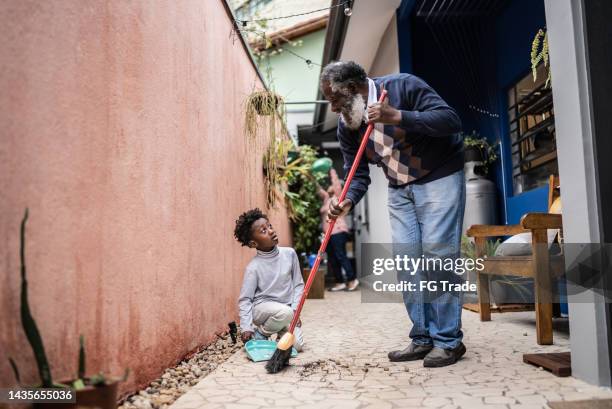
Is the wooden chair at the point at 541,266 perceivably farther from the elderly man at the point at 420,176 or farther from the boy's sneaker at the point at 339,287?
the boy's sneaker at the point at 339,287

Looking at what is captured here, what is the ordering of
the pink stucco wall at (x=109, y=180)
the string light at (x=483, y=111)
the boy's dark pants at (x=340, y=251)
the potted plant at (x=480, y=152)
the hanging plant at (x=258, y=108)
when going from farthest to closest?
the boy's dark pants at (x=340, y=251) → the string light at (x=483, y=111) → the potted plant at (x=480, y=152) → the hanging plant at (x=258, y=108) → the pink stucco wall at (x=109, y=180)

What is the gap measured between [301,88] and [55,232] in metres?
9.40

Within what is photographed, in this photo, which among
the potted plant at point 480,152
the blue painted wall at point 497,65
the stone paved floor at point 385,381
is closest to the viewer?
the stone paved floor at point 385,381

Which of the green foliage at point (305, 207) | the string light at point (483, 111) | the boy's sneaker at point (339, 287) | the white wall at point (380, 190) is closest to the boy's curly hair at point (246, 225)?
the white wall at point (380, 190)

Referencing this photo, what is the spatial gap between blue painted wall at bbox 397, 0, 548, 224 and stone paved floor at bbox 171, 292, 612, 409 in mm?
2132

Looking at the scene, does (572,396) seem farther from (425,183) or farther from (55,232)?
(55,232)

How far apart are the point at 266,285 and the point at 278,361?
2.50 feet

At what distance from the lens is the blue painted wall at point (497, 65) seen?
480cm

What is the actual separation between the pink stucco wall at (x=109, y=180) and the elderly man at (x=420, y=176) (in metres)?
0.82

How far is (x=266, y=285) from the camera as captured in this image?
3160 mm

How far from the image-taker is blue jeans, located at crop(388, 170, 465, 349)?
2543 millimetres

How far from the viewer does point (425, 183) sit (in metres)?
2.63

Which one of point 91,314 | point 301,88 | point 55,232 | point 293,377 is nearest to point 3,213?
point 55,232

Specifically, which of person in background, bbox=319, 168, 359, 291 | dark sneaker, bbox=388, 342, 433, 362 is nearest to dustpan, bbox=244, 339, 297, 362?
dark sneaker, bbox=388, 342, 433, 362
